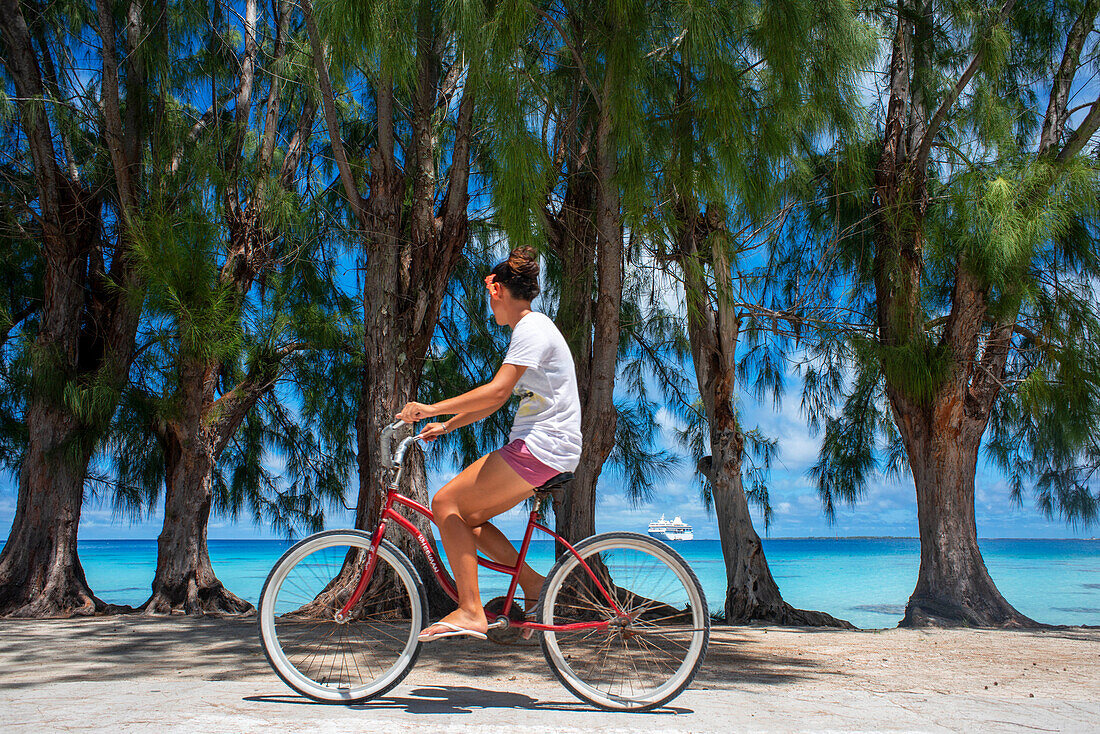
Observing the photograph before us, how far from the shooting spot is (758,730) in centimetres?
181

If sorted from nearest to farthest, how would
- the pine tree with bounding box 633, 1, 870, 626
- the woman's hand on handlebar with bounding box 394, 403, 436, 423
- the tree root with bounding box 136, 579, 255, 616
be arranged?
1. the woman's hand on handlebar with bounding box 394, 403, 436, 423
2. the pine tree with bounding box 633, 1, 870, 626
3. the tree root with bounding box 136, 579, 255, 616

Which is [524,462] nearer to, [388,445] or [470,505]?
[470,505]

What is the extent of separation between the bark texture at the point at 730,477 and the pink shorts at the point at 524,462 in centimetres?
328

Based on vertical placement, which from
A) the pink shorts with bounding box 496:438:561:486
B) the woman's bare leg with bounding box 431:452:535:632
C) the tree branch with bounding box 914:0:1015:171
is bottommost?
the woman's bare leg with bounding box 431:452:535:632

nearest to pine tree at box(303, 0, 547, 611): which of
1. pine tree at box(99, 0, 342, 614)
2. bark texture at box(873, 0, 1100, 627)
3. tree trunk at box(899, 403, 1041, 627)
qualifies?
pine tree at box(99, 0, 342, 614)

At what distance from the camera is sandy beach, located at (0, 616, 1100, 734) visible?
186 centimetres

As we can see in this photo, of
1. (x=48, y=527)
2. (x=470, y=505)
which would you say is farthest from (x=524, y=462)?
(x=48, y=527)

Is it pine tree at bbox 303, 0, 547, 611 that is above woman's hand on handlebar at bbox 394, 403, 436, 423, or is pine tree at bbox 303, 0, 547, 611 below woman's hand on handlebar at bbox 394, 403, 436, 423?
above

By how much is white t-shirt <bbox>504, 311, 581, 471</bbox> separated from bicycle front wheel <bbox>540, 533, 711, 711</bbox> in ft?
0.91

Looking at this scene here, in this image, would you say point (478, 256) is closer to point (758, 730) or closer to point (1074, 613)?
point (758, 730)

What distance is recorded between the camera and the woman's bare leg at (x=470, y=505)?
2115mm

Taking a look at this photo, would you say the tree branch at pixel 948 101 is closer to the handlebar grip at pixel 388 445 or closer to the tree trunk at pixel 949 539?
the tree trunk at pixel 949 539

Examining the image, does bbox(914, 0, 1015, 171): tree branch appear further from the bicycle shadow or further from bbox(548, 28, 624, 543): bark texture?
the bicycle shadow

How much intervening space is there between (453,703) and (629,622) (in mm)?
525
